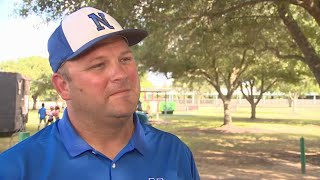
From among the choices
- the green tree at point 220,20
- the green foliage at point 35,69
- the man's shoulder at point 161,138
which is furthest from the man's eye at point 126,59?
the green foliage at point 35,69

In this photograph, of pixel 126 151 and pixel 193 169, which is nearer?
pixel 126 151

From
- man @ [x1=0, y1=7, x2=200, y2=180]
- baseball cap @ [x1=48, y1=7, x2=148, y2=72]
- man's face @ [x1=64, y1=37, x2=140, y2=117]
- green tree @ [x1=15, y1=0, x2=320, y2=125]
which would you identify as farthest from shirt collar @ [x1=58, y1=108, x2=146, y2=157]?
green tree @ [x1=15, y1=0, x2=320, y2=125]

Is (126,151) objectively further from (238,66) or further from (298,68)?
(298,68)

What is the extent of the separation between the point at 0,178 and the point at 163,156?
2.16 feet

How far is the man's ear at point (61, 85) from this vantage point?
1.90 m

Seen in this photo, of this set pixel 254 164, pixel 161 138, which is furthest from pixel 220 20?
pixel 161 138

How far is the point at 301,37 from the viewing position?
528 inches

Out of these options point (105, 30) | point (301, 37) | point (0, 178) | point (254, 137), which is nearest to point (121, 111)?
point (105, 30)

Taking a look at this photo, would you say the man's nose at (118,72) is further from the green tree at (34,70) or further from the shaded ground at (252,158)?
the green tree at (34,70)

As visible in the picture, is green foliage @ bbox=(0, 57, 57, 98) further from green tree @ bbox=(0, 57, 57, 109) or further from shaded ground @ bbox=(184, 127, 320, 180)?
shaded ground @ bbox=(184, 127, 320, 180)

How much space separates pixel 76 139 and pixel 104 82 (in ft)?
0.88

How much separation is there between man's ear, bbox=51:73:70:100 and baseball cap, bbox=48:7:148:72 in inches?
1.2

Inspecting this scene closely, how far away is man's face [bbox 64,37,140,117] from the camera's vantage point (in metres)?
1.78

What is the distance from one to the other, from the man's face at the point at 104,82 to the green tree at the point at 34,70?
6911cm
